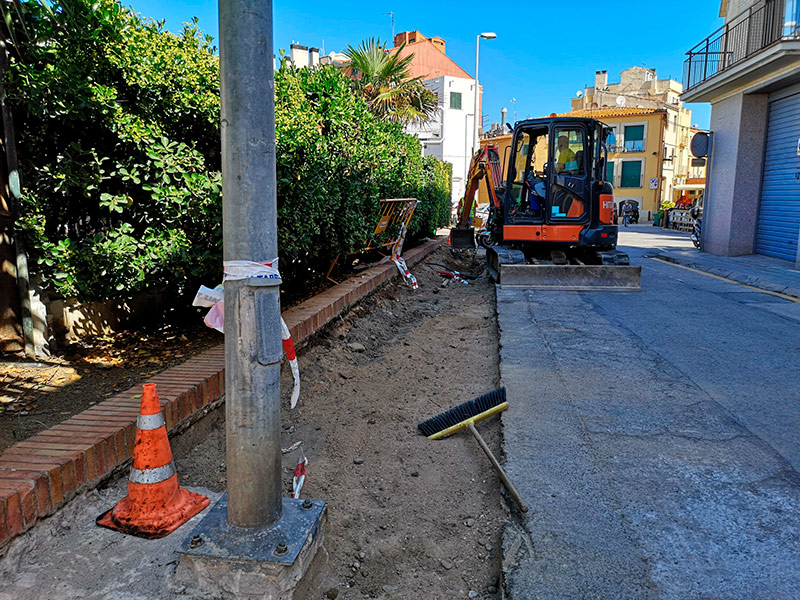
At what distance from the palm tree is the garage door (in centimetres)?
1179

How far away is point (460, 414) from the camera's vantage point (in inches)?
147

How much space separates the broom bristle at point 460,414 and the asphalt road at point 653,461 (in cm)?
14

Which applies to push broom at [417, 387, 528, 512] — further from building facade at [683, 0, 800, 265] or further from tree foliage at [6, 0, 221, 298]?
building facade at [683, 0, 800, 265]

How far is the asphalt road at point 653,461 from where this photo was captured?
2154 mm

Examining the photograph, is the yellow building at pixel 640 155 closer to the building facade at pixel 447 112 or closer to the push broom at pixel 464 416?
the building facade at pixel 447 112

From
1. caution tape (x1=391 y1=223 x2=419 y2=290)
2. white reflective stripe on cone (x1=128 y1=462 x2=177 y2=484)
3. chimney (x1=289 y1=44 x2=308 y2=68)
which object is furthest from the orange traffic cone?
chimney (x1=289 y1=44 x2=308 y2=68)

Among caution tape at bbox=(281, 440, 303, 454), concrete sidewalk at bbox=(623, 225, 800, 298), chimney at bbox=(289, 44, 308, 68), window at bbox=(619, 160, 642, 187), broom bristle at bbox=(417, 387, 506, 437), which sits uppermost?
chimney at bbox=(289, 44, 308, 68)

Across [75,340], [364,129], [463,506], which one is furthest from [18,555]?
[364,129]

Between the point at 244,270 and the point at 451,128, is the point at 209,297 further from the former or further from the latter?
the point at 451,128

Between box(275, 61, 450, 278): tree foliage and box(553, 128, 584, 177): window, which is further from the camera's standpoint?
box(553, 128, 584, 177): window

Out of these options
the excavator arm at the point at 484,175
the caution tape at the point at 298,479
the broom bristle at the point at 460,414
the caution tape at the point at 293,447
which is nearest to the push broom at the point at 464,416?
the broom bristle at the point at 460,414

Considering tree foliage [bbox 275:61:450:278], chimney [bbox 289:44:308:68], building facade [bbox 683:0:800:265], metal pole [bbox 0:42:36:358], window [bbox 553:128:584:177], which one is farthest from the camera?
chimney [bbox 289:44:308:68]

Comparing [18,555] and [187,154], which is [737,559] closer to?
[18,555]

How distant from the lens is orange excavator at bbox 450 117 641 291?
366 inches
